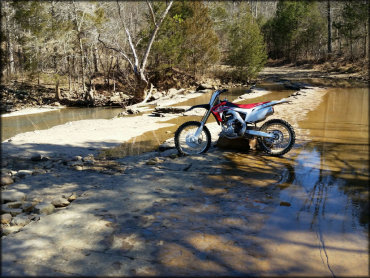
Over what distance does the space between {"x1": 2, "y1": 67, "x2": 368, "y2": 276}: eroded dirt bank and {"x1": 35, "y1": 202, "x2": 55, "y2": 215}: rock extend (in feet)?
0.04

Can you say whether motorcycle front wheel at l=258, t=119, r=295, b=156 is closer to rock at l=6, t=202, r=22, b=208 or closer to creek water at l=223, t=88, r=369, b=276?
creek water at l=223, t=88, r=369, b=276

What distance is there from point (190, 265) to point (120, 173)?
3.15 m

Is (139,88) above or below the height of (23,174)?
above

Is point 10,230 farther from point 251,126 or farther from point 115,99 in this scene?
point 115,99

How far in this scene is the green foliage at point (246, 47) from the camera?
91.3ft

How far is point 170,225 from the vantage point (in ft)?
10.7

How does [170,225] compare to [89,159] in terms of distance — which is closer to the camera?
[170,225]

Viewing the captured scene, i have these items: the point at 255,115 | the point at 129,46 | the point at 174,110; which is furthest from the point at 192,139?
the point at 129,46

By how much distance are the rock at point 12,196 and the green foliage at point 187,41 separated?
76.5ft

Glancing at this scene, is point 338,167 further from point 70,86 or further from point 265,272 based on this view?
point 70,86

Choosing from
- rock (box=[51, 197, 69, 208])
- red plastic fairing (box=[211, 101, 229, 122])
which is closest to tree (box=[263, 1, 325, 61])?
red plastic fairing (box=[211, 101, 229, 122])

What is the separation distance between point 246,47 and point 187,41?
17.6 ft

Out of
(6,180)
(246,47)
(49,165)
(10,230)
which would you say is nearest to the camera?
(10,230)

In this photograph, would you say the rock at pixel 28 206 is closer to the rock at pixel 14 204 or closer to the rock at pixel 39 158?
the rock at pixel 14 204
